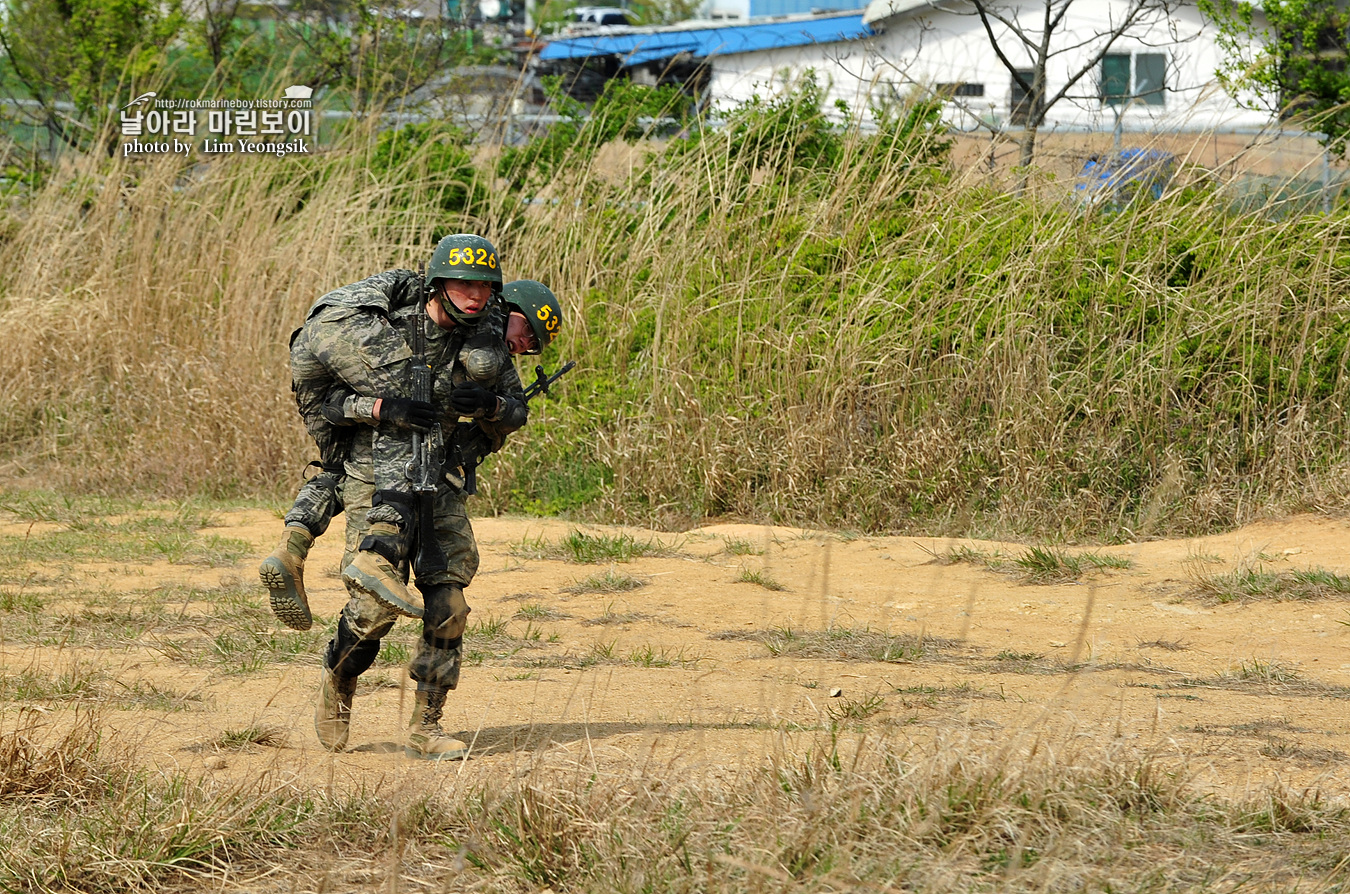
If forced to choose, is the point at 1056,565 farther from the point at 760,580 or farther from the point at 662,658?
the point at 662,658

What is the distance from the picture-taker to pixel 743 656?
6246mm

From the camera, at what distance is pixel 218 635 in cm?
650

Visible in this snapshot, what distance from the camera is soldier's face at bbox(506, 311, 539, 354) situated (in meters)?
4.89

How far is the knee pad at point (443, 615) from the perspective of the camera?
15.4 feet

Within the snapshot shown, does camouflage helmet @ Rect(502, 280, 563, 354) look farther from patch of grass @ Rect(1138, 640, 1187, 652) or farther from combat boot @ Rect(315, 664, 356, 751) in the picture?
patch of grass @ Rect(1138, 640, 1187, 652)

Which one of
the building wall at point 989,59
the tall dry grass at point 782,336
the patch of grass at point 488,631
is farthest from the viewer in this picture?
the building wall at point 989,59

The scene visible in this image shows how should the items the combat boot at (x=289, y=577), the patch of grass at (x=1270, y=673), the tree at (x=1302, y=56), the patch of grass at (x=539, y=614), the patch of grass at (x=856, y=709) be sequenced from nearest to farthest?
the combat boot at (x=289, y=577) → the patch of grass at (x=856, y=709) → the patch of grass at (x=1270, y=673) → the patch of grass at (x=539, y=614) → the tree at (x=1302, y=56)

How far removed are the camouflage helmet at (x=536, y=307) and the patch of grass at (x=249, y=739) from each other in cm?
153

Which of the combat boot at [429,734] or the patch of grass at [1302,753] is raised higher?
the combat boot at [429,734]

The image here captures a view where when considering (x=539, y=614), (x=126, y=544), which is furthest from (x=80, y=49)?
(x=539, y=614)

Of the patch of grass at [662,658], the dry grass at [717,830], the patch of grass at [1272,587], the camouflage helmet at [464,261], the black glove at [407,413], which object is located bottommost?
the patch of grass at [1272,587]

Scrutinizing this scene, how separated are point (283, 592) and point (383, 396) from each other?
69 cm

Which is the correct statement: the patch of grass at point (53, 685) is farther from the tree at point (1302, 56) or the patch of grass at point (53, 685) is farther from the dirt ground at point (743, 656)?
the tree at point (1302, 56)

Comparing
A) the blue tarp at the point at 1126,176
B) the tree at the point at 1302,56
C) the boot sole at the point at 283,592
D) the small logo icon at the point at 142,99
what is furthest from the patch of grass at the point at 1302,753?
the small logo icon at the point at 142,99
